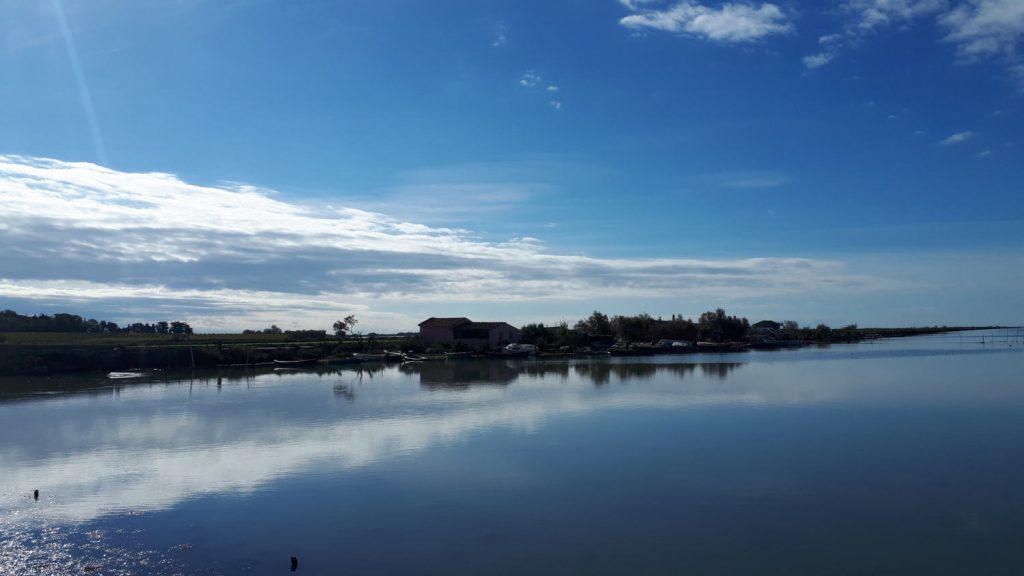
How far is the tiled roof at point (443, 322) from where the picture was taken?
2662 inches

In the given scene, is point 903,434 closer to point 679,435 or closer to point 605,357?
point 679,435

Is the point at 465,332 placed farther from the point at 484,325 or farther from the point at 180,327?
the point at 180,327

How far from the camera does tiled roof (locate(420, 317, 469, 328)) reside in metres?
67.6

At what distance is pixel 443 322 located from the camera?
226 ft

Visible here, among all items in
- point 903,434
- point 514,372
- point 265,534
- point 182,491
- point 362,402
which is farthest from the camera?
point 514,372

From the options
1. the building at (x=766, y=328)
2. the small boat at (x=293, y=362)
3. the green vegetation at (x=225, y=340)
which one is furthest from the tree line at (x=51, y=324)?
the building at (x=766, y=328)

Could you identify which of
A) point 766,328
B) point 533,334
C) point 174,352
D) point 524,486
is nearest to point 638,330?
point 533,334

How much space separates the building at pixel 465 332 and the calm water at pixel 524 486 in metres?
38.6

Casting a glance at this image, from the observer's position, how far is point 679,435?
18.6 m

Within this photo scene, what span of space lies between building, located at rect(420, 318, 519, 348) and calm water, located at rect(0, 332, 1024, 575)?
3860 centimetres

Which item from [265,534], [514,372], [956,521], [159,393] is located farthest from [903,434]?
[159,393]

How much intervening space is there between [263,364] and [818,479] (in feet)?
150

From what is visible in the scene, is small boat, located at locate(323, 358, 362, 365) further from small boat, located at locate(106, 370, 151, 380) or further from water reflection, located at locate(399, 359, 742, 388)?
small boat, located at locate(106, 370, 151, 380)

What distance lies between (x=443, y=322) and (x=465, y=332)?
115 inches
